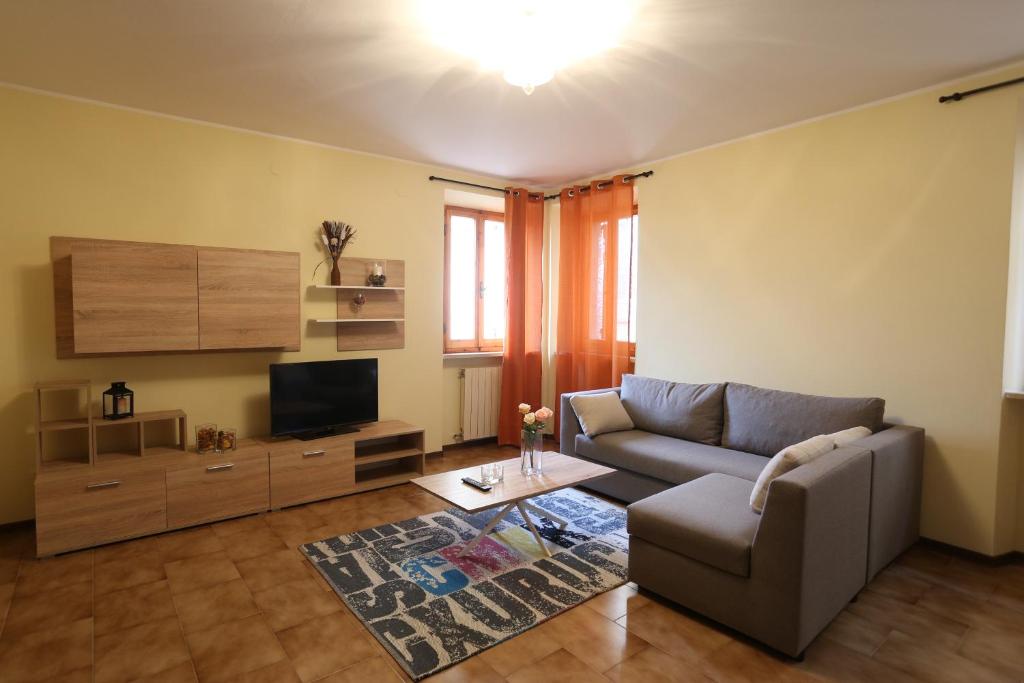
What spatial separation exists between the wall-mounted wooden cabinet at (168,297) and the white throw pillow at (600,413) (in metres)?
2.15

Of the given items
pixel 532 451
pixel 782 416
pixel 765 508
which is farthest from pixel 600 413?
pixel 765 508

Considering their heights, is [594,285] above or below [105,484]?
above

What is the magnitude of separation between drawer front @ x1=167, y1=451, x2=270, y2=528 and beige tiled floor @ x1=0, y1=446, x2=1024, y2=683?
1.02 ft

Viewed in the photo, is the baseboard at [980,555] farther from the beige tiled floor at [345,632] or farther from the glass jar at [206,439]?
the glass jar at [206,439]

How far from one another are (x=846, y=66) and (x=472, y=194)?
3103mm

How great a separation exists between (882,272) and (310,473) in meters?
3.92

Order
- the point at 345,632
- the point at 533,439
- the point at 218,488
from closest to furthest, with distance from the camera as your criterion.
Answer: the point at 345,632 < the point at 533,439 < the point at 218,488

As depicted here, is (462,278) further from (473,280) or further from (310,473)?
(310,473)

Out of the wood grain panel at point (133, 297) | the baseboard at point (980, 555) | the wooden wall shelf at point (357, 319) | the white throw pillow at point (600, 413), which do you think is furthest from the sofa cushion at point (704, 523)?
the wood grain panel at point (133, 297)

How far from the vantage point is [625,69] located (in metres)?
2.81

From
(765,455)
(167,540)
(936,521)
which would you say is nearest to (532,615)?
(765,455)

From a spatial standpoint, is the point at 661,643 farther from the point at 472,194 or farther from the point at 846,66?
the point at 472,194

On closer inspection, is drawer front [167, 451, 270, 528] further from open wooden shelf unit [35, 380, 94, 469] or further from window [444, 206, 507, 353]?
window [444, 206, 507, 353]

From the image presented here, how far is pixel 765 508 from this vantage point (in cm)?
211
